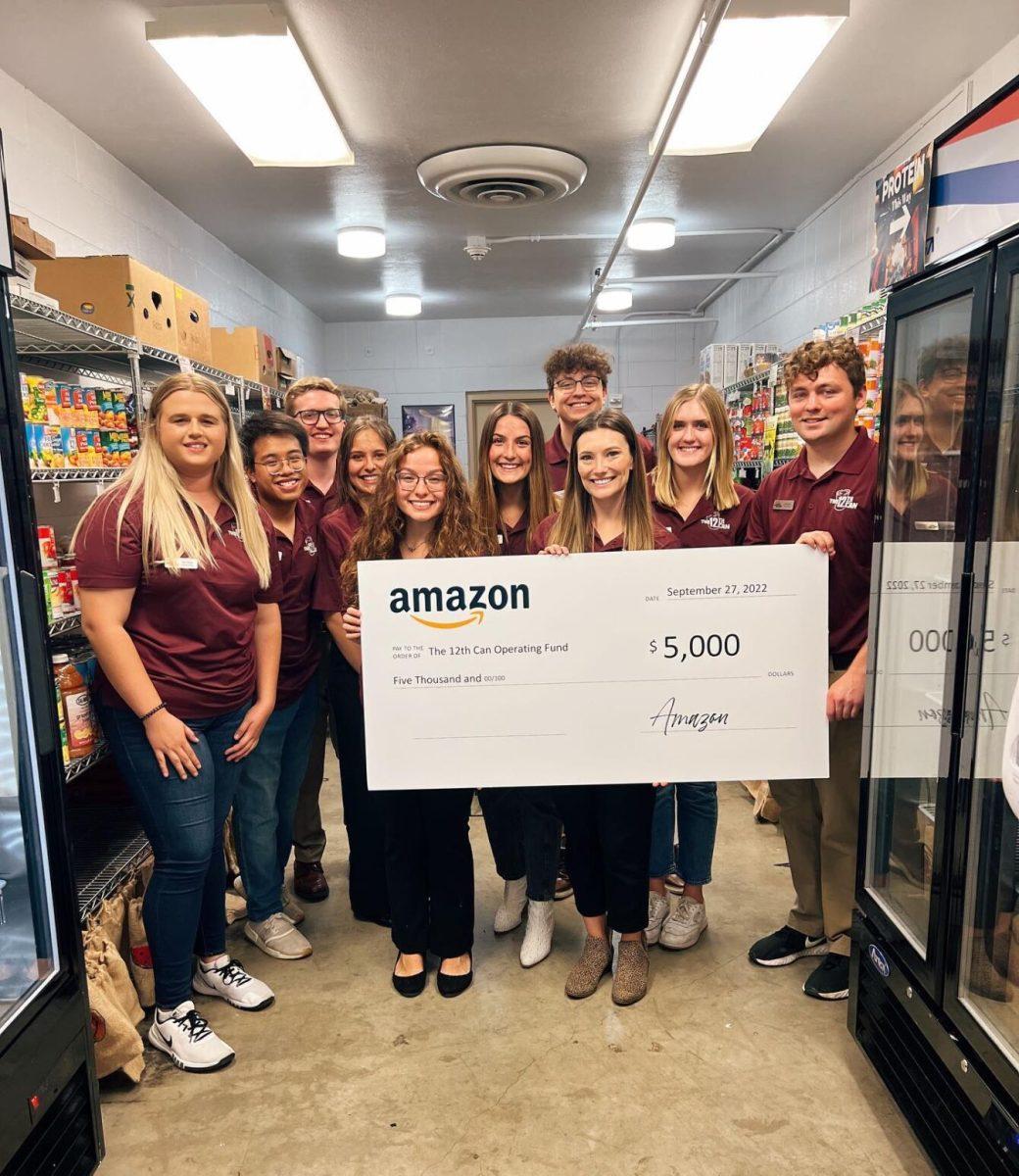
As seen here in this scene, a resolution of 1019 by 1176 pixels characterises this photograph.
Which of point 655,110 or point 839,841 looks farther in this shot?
point 655,110

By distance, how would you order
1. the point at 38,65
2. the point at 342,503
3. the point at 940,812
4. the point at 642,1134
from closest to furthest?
the point at 940,812
the point at 642,1134
the point at 342,503
the point at 38,65

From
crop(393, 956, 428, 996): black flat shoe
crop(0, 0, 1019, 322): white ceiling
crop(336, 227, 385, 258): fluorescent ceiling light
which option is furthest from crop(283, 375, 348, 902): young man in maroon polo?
crop(336, 227, 385, 258): fluorescent ceiling light

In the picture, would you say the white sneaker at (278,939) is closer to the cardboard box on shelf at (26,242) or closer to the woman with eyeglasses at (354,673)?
the woman with eyeglasses at (354,673)

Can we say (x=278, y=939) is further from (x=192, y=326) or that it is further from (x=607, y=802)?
(x=192, y=326)

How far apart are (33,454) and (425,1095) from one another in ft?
6.37

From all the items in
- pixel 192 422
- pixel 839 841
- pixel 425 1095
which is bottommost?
pixel 425 1095

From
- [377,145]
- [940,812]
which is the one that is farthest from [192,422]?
[377,145]

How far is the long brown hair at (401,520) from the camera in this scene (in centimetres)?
225

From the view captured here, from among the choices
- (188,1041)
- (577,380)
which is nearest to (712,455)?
(577,380)

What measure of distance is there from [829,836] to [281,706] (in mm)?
1680

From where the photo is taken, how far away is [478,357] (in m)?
9.12

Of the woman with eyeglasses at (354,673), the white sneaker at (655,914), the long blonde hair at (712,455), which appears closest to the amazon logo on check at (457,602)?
the woman with eyeglasses at (354,673)

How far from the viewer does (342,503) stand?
2.86m

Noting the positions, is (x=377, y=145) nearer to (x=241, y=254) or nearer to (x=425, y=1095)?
(x=241, y=254)
